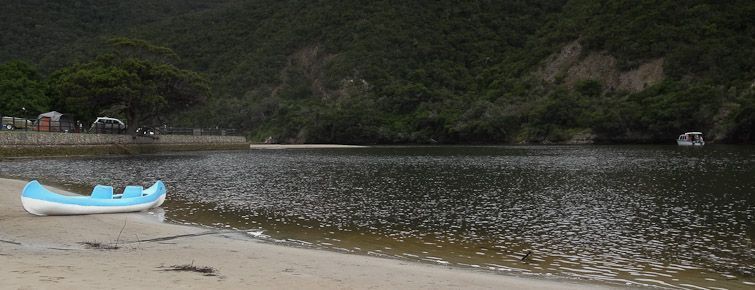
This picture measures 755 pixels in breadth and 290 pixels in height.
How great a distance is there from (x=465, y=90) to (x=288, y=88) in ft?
176

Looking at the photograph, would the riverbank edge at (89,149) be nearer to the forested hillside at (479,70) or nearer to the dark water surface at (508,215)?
the forested hillside at (479,70)

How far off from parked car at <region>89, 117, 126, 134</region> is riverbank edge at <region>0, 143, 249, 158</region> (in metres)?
4.09

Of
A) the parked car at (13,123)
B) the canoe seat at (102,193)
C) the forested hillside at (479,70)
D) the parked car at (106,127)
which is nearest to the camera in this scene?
the canoe seat at (102,193)

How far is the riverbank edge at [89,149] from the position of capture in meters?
59.4

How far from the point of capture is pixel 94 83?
2896 inches

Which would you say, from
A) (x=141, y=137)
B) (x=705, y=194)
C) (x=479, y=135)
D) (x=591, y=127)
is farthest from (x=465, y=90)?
(x=705, y=194)

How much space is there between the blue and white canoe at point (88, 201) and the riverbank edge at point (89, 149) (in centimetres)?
4081

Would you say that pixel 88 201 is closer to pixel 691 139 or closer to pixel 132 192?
pixel 132 192

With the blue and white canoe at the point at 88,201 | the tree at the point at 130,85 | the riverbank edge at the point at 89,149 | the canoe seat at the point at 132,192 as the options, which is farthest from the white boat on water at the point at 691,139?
the canoe seat at the point at 132,192

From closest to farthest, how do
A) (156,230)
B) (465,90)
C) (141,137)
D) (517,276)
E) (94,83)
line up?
(517,276) → (156,230) → (94,83) → (141,137) → (465,90)

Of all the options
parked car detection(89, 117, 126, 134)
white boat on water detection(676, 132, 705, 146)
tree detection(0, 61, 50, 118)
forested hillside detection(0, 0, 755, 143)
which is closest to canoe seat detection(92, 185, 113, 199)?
parked car detection(89, 117, 126, 134)

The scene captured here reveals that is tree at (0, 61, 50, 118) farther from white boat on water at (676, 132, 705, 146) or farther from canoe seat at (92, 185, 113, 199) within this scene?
white boat on water at (676, 132, 705, 146)

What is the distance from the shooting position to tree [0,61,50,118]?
77.2 meters

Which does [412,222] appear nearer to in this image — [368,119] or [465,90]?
[368,119]
